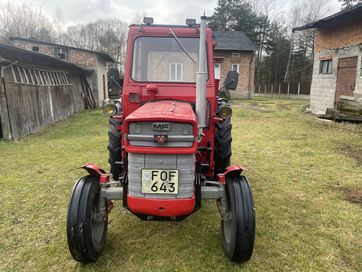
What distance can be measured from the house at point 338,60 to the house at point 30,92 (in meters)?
10.4

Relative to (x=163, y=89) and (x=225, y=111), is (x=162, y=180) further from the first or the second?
(x=225, y=111)

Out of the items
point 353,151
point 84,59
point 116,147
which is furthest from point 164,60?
point 84,59

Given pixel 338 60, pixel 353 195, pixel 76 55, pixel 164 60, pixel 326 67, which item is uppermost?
pixel 76 55

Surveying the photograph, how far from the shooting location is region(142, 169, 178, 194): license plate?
8.37 ft

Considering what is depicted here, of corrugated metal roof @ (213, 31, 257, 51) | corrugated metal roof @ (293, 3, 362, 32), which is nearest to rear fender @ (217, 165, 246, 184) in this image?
corrugated metal roof @ (293, 3, 362, 32)

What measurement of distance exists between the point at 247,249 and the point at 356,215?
2.03 meters

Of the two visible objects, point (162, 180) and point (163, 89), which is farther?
point (163, 89)

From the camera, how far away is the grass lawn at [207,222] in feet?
9.59

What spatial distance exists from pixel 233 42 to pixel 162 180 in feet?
83.9

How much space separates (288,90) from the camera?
1191 inches

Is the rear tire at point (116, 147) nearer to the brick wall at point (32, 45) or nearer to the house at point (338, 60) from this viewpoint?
the house at point (338, 60)

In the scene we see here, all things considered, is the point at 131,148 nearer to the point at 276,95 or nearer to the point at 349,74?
the point at 349,74

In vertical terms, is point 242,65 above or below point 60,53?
below

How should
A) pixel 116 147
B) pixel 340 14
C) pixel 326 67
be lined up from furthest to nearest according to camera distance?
1. pixel 326 67
2. pixel 340 14
3. pixel 116 147
